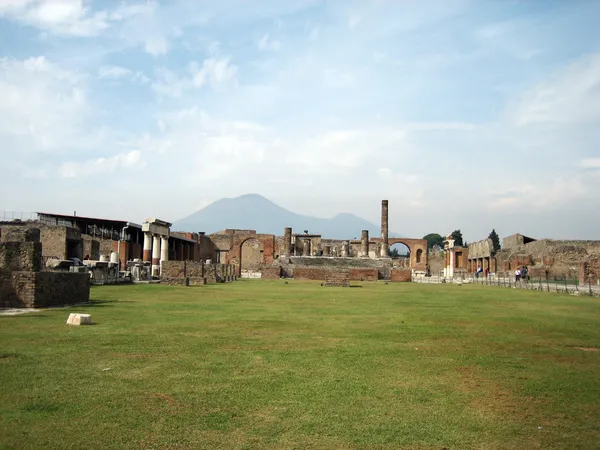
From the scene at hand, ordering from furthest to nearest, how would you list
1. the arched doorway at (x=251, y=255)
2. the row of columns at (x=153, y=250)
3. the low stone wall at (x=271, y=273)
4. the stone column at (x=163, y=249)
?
the arched doorway at (x=251, y=255), the low stone wall at (x=271, y=273), the stone column at (x=163, y=249), the row of columns at (x=153, y=250)

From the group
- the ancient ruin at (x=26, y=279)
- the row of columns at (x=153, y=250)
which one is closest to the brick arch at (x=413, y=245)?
the row of columns at (x=153, y=250)

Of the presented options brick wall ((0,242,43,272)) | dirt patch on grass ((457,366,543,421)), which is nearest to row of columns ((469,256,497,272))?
brick wall ((0,242,43,272))

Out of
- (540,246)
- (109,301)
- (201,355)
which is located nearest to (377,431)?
(201,355)

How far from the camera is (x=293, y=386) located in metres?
5.41

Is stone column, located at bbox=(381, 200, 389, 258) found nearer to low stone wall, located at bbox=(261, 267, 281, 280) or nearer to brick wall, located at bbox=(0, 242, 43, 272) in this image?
low stone wall, located at bbox=(261, 267, 281, 280)

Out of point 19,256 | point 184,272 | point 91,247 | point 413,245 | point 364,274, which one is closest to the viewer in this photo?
point 19,256

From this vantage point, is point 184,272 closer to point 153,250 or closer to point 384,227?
point 153,250

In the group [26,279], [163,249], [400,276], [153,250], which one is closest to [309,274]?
[400,276]

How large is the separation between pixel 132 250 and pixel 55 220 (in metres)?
6.24

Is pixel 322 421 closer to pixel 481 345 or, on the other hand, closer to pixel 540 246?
pixel 481 345

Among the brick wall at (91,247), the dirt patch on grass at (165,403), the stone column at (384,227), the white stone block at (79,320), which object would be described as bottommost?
the dirt patch on grass at (165,403)

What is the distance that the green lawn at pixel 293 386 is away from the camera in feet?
13.2

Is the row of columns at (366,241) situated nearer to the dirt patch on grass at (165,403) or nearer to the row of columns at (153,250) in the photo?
the row of columns at (153,250)

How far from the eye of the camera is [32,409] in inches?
175
